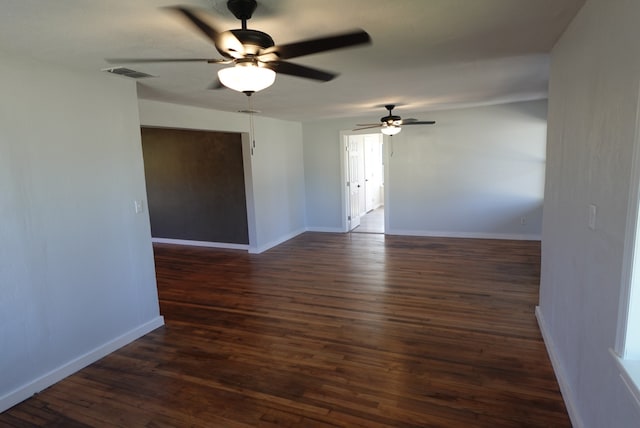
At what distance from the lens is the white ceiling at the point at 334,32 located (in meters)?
1.80

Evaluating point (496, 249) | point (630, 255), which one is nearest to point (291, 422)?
point (630, 255)

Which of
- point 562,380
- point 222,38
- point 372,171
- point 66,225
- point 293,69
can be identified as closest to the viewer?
point 222,38

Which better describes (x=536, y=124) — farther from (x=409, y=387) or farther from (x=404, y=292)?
(x=409, y=387)

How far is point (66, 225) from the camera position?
2.71 meters

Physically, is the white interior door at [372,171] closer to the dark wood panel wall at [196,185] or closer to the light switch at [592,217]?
the dark wood panel wall at [196,185]

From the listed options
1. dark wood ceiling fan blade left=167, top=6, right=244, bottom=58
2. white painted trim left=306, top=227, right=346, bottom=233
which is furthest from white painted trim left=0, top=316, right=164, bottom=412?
white painted trim left=306, top=227, right=346, bottom=233

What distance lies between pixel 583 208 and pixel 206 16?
87.7 inches

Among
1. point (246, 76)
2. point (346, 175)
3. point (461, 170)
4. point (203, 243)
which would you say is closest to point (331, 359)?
point (246, 76)

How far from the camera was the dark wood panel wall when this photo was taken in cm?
624

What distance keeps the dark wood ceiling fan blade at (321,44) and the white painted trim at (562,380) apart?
87.9 inches

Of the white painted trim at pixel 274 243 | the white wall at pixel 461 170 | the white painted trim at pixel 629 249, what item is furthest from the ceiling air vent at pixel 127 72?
the white wall at pixel 461 170

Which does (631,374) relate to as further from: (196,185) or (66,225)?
(196,185)

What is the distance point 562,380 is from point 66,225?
359 centimetres

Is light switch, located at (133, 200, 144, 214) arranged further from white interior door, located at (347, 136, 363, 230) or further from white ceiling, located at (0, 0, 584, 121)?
white interior door, located at (347, 136, 363, 230)
